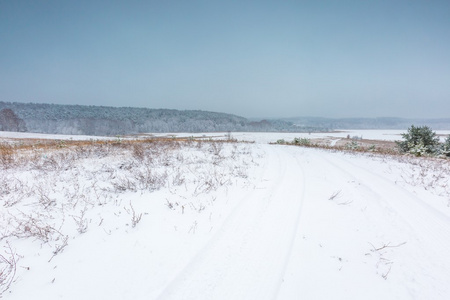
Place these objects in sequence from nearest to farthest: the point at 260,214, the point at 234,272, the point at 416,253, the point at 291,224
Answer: the point at 234,272, the point at 416,253, the point at 291,224, the point at 260,214

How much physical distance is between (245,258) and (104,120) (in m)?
128

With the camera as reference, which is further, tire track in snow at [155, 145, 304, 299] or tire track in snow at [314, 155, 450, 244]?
tire track in snow at [314, 155, 450, 244]

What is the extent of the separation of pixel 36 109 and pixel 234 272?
15036cm

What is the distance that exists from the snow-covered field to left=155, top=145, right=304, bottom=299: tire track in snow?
14 millimetres

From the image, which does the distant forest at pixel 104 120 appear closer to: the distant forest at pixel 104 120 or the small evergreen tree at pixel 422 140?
the distant forest at pixel 104 120

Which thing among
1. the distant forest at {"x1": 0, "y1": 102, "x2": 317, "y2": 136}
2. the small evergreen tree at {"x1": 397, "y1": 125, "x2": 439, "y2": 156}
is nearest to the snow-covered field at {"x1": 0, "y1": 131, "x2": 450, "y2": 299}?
the small evergreen tree at {"x1": 397, "y1": 125, "x2": 439, "y2": 156}

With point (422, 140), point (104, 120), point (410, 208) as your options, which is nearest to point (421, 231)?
point (410, 208)

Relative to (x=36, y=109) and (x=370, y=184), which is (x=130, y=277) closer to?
(x=370, y=184)

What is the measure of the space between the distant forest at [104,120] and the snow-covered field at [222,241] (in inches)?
4110

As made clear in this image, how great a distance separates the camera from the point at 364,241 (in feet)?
10.5

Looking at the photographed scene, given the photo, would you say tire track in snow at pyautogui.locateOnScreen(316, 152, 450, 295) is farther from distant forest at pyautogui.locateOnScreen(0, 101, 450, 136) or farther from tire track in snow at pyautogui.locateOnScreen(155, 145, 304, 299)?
distant forest at pyautogui.locateOnScreen(0, 101, 450, 136)

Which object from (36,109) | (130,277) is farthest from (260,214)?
(36,109)

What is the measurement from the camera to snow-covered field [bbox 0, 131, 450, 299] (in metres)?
2.27

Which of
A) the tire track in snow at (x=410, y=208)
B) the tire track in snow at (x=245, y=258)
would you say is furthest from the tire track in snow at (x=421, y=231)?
the tire track in snow at (x=245, y=258)
